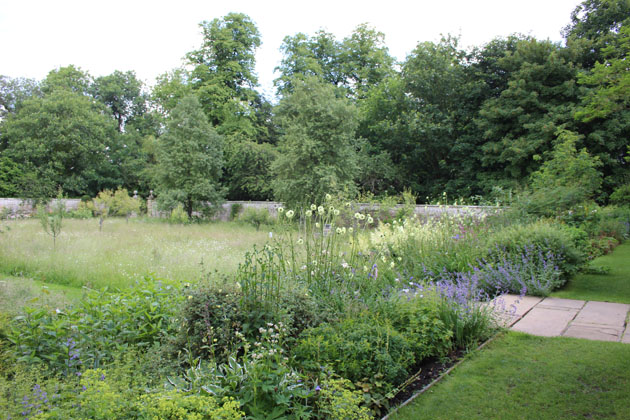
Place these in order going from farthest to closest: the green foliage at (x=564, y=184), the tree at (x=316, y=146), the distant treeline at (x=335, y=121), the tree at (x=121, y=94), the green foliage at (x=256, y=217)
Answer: the tree at (x=121, y=94), the green foliage at (x=256, y=217), the distant treeline at (x=335, y=121), the tree at (x=316, y=146), the green foliage at (x=564, y=184)

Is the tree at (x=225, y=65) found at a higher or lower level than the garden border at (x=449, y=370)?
higher

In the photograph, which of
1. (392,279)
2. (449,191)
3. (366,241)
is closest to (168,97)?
(449,191)

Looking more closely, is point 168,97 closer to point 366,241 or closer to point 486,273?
point 366,241

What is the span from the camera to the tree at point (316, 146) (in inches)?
598

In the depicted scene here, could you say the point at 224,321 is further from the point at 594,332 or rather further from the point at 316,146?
the point at 316,146

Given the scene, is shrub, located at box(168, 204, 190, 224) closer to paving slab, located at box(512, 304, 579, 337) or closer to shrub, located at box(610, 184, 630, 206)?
paving slab, located at box(512, 304, 579, 337)

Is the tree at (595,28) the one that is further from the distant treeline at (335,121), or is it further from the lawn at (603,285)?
the lawn at (603,285)

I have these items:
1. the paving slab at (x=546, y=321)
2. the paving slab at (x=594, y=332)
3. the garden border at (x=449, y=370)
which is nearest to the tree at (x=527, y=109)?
the paving slab at (x=546, y=321)

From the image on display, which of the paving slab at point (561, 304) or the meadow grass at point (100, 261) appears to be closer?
the paving slab at point (561, 304)

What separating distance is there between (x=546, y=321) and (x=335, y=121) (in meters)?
12.5

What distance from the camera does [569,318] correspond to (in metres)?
4.01

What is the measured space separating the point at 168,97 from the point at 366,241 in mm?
23221

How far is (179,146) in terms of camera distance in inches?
734

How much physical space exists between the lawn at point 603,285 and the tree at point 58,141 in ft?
85.1
